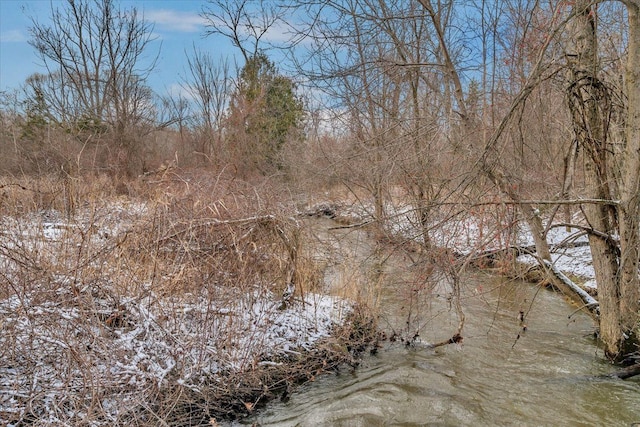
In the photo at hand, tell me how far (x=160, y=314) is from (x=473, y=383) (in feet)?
11.2

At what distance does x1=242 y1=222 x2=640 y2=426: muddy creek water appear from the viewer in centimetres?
395

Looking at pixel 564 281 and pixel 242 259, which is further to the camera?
pixel 564 281

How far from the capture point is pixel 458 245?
5.79 meters

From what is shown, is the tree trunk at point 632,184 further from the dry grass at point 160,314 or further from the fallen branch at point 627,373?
the dry grass at point 160,314

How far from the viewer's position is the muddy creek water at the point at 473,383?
3.95 metres

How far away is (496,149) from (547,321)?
11.0ft

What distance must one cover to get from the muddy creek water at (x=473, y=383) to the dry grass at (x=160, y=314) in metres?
0.43

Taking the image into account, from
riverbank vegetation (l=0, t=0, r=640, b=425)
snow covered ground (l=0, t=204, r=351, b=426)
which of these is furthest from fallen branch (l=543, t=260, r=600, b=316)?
snow covered ground (l=0, t=204, r=351, b=426)

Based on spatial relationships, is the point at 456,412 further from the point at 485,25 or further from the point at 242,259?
the point at 485,25

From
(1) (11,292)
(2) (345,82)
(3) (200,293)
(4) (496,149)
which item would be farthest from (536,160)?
(1) (11,292)

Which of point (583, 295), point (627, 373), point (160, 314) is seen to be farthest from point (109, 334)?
point (583, 295)

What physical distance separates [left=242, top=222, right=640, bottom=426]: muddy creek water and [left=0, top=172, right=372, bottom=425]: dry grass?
16.9 inches

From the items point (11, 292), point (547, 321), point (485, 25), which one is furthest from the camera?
point (485, 25)

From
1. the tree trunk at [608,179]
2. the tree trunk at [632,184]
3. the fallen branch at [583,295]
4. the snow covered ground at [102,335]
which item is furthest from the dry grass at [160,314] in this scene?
the tree trunk at [632,184]
